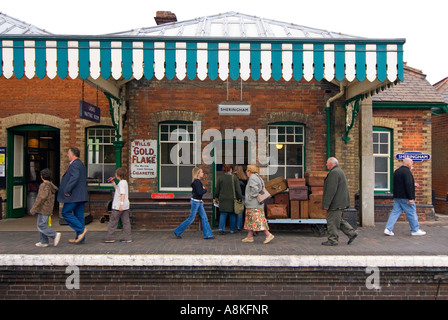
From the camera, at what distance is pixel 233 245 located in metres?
7.17

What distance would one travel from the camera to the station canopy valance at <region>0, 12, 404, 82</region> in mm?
6836

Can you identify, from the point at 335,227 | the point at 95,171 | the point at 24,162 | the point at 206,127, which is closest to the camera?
the point at 335,227

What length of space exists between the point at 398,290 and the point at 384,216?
4726 mm

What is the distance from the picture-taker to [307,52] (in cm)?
695

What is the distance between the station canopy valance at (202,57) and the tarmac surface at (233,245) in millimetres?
3338

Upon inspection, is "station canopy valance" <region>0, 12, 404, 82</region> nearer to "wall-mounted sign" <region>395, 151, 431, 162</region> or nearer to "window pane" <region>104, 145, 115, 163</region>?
"window pane" <region>104, 145, 115, 163</region>

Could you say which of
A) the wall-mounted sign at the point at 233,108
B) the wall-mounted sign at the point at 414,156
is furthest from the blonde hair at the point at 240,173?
the wall-mounted sign at the point at 414,156

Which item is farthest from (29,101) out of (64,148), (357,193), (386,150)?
(386,150)

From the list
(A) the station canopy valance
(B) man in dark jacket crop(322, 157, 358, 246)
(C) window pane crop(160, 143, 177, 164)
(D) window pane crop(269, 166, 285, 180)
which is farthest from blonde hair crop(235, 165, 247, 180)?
(A) the station canopy valance

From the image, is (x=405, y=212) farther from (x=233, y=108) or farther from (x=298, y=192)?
(x=233, y=108)

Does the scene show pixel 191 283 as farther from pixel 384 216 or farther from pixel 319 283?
pixel 384 216

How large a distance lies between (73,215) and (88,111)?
2549 mm

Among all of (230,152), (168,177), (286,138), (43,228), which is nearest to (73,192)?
(43,228)

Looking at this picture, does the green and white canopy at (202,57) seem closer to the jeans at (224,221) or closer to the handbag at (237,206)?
the handbag at (237,206)
